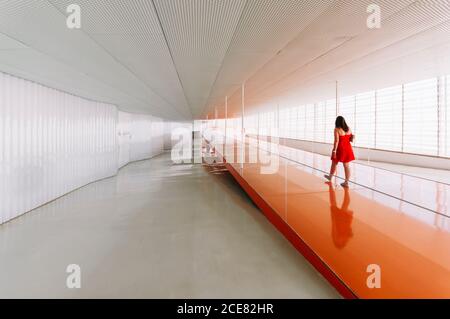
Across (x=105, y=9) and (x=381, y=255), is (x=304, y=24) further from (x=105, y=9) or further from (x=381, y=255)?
→ (x=381, y=255)

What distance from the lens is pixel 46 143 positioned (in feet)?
19.9

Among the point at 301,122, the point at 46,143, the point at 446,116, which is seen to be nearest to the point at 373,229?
the point at 46,143

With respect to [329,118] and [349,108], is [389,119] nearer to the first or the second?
[349,108]

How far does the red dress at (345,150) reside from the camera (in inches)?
189

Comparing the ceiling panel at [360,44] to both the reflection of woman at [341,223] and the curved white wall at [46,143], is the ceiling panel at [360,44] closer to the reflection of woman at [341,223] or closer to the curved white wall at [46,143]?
the reflection of woman at [341,223]

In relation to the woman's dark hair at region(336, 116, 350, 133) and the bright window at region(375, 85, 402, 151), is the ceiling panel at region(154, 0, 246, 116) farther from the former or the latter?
the bright window at region(375, 85, 402, 151)

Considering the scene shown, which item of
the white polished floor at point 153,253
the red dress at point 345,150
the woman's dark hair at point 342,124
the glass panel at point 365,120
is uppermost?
the glass panel at point 365,120

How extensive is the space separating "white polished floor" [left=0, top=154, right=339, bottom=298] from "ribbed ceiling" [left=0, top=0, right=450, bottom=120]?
274 cm

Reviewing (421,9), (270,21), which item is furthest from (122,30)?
(421,9)

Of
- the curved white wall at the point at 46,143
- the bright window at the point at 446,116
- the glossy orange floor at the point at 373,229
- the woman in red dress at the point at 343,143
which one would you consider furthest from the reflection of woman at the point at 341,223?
the bright window at the point at 446,116

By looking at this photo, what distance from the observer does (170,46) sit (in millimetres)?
3613

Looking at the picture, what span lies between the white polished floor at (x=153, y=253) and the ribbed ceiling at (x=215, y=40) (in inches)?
108

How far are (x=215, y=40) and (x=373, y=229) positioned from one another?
308 centimetres
